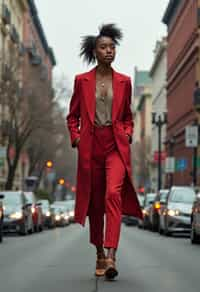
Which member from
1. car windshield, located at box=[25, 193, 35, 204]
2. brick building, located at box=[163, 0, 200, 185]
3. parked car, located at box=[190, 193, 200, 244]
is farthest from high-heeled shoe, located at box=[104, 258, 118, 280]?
brick building, located at box=[163, 0, 200, 185]

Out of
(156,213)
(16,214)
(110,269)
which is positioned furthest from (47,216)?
(110,269)

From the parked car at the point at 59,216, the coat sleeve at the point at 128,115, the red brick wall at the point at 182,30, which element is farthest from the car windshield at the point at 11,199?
the red brick wall at the point at 182,30

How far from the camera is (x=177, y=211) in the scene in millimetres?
29609

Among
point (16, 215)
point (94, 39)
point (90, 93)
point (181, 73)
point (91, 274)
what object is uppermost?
point (181, 73)

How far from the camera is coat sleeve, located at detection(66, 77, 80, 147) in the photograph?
33.2ft

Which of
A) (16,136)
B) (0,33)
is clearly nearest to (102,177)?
(16,136)

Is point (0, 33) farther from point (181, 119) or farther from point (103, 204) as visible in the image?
point (103, 204)

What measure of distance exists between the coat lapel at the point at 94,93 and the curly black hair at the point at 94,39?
0.41m

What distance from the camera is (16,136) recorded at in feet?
181

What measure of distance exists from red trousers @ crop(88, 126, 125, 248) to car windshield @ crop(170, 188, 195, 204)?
20366 mm

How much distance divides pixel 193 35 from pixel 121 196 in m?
64.6

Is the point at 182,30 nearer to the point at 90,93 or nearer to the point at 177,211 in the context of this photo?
the point at 177,211

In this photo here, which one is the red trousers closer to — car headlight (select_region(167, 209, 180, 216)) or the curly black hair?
the curly black hair

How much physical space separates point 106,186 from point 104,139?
19.8 inches
